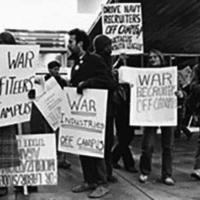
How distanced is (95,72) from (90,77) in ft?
0.21

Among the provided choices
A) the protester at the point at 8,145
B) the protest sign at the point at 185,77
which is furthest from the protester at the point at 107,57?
the protest sign at the point at 185,77

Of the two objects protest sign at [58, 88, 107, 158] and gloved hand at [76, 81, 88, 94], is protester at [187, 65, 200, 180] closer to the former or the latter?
protest sign at [58, 88, 107, 158]

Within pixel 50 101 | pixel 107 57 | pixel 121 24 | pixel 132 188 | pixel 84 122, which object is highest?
pixel 121 24

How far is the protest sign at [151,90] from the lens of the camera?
4355 mm

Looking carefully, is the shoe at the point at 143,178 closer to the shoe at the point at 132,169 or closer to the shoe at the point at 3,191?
the shoe at the point at 132,169

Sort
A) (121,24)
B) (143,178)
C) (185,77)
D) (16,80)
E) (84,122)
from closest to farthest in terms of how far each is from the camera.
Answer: (16,80), (84,122), (143,178), (121,24), (185,77)

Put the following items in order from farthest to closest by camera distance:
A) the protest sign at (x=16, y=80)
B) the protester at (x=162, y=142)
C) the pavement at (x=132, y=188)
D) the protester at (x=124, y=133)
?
1. the protester at (x=124, y=133)
2. the protester at (x=162, y=142)
3. the pavement at (x=132, y=188)
4. the protest sign at (x=16, y=80)

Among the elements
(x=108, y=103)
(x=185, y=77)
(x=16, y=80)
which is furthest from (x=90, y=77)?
(x=185, y=77)

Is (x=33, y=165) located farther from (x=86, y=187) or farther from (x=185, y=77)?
(x=185, y=77)

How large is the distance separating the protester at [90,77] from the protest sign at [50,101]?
69 cm

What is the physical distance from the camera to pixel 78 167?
586 cm

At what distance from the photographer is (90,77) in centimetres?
388

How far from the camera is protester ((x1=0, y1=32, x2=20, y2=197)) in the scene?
349cm

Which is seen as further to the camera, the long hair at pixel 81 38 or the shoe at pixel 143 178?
the shoe at pixel 143 178
